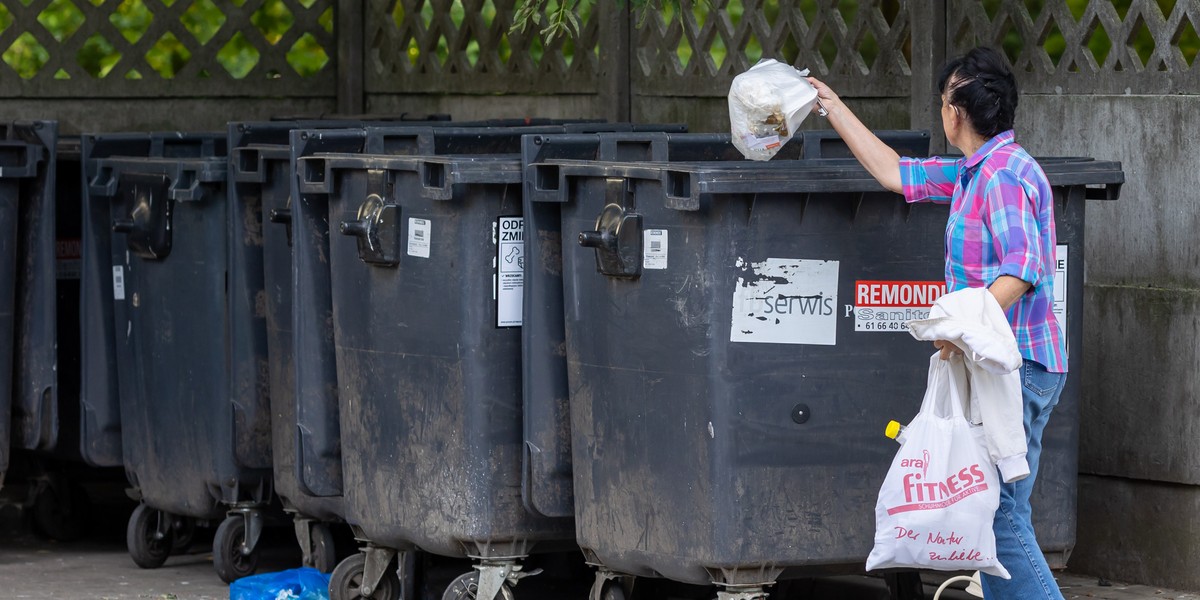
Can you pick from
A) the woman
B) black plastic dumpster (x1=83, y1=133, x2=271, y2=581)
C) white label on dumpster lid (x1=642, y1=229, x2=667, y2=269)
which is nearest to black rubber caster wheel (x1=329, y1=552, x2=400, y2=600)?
black plastic dumpster (x1=83, y1=133, x2=271, y2=581)

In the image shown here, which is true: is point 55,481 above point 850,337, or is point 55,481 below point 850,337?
below

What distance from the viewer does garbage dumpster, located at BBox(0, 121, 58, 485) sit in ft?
23.4

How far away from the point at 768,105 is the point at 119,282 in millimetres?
3174

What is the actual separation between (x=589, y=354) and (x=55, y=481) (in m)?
3.52

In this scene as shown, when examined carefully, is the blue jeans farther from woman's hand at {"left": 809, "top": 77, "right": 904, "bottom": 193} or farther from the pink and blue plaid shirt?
woman's hand at {"left": 809, "top": 77, "right": 904, "bottom": 193}

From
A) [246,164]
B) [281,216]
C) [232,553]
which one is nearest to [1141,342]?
[281,216]

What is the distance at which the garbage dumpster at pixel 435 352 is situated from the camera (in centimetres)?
557

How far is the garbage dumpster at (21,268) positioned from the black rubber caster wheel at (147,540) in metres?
0.45

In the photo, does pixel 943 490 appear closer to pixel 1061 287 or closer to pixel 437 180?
pixel 1061 287

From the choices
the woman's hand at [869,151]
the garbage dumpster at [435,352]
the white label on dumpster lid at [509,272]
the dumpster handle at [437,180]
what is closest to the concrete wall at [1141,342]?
the woman's hand at [869,151]

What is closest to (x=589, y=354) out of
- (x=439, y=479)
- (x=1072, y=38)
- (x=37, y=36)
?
(x=439, y=479)

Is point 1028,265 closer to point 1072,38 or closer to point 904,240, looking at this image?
point 904,240

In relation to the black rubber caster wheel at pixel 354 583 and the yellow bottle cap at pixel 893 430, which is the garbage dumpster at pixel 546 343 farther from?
the yellow bottle cap at pixel 893 430

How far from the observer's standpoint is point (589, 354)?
5352 millimetres
